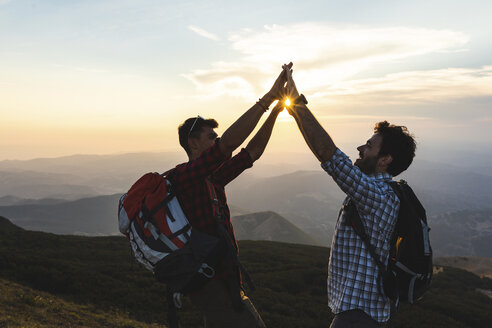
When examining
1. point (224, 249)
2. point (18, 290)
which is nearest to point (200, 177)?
point (224, 249)

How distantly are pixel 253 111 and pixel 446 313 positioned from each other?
25506mm

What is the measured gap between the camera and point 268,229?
130 metres

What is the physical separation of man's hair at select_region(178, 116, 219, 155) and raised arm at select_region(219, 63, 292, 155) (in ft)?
2.94

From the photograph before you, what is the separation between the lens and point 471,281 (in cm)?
3594

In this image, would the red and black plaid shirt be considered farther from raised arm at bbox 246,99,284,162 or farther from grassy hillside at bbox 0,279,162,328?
grassy hillside at bbox 0,279,162,328

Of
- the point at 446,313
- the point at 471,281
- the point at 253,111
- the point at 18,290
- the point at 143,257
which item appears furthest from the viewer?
the point at 471,281

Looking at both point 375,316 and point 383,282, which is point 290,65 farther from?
point 375,316

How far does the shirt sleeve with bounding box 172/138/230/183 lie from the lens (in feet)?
9.21

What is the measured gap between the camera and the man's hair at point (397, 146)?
304cm

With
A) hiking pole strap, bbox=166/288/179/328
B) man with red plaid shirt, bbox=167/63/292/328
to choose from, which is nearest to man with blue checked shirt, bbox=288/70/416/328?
man with red plaid shirt, bbox=167/63/292/328

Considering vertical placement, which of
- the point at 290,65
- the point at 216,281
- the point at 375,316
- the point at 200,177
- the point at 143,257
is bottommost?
the point at 375,316

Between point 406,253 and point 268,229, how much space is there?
427 feet

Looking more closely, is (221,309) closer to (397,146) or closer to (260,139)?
(260,139)

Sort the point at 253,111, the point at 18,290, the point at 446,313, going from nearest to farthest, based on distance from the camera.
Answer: the point at 253,111 → the point at 18,290 → the point at 446,313
